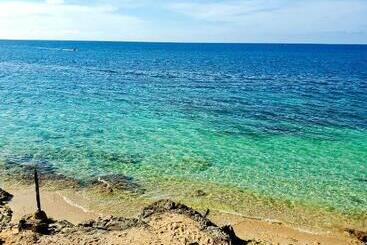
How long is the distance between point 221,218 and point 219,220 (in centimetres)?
25

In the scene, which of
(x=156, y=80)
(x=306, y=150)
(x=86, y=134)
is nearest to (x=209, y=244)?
(x=306, y=150)

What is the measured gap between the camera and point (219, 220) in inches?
899

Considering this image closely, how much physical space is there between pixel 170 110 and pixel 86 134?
13.5 meters

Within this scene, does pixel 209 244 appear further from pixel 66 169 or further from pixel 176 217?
pixel 66 169

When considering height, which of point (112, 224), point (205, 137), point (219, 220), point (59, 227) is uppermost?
point (112, 224)

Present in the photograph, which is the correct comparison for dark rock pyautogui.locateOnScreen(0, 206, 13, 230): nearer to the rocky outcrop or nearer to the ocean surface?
the rocky outcrop

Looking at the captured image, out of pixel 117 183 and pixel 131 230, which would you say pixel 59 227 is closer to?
pixel 131 230

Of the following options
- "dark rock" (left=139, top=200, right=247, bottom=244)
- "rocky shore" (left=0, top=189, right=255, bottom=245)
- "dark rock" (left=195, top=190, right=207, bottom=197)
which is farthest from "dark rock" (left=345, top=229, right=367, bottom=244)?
"dark rock" (left=195, top=190, right=207, bottom=197)

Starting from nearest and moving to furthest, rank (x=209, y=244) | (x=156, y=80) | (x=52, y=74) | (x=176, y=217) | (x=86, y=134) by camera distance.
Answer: (x=209, y=244) < (x=176, y=217) < (x=86, y=134) < (x=156, y=80) < (x=52, y=74)

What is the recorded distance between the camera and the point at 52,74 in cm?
9112

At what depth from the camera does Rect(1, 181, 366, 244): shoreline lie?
69.2 ft

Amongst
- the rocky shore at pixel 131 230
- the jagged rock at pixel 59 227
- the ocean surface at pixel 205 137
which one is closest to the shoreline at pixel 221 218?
the rocky shore at pixel 131 230

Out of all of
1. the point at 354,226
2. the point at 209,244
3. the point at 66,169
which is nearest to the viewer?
the point at 209,244

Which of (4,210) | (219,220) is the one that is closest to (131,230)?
(219,220)
